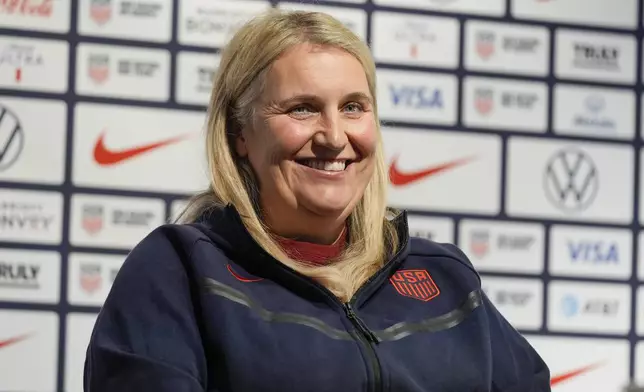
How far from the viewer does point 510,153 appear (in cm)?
308

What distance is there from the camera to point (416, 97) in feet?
9.87

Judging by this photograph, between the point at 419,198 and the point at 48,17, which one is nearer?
the point at 48,17

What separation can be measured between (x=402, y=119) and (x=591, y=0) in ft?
2.47

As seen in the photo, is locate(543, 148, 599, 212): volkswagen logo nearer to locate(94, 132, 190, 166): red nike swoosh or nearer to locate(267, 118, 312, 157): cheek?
locate(94, 132, 190, 166): red nike swoosh

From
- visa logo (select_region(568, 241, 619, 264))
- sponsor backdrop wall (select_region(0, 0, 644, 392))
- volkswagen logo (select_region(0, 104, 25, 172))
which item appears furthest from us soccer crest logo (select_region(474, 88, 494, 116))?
volkswagen logo (select_region(0, 104, 25, 172))

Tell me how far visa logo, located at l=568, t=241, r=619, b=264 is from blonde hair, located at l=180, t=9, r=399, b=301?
6.56ft

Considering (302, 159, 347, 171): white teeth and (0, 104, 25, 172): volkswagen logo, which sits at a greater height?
(302, 159, 347, 171): white teeth

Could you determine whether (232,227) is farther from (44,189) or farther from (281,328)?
(44,189)

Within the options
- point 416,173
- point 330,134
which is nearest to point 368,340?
point 330,134

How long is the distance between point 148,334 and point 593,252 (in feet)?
7.77

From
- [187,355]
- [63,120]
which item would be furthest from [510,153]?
[187,355]

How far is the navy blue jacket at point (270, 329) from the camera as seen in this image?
3.36 feet

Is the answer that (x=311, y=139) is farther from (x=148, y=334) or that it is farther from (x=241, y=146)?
(x=148, y=334)

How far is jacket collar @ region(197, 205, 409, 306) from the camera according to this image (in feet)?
3.68
